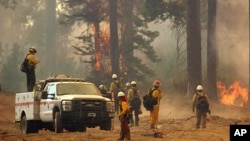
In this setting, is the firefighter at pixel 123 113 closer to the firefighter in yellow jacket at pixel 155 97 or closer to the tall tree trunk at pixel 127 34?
the firefighter in yellow jacket at pixel 155 97

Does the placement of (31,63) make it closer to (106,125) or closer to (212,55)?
(106,125)

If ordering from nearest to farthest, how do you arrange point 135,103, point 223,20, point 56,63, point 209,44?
point 135,103 → point 209,44 → point 223,20 → point 56,63

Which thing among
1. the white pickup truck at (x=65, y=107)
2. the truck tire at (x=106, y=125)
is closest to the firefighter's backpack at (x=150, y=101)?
the white pickup truck at (x=65, y=107)

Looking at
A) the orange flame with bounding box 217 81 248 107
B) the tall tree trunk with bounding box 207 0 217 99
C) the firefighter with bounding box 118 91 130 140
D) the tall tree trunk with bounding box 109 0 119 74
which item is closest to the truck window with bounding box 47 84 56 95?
the firefighter with bounding box 118 91 130 140

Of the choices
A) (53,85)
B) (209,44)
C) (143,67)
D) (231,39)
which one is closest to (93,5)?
(143,67)

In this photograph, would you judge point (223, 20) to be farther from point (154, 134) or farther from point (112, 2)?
point (154, 134)

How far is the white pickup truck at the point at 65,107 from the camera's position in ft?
62.3

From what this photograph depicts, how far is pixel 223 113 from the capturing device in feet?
104

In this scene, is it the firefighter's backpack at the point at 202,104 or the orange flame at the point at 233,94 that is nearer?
the firefighter's backpack at the point at 202,104

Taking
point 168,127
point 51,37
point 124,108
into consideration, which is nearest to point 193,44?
point 168,127

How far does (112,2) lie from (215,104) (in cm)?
1237

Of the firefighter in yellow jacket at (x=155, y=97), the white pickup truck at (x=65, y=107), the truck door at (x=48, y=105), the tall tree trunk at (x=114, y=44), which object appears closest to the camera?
the firefighter in yellow jacket at (x=155, y=97)

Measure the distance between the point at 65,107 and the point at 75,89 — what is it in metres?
1.45

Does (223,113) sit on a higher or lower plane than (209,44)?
lower
